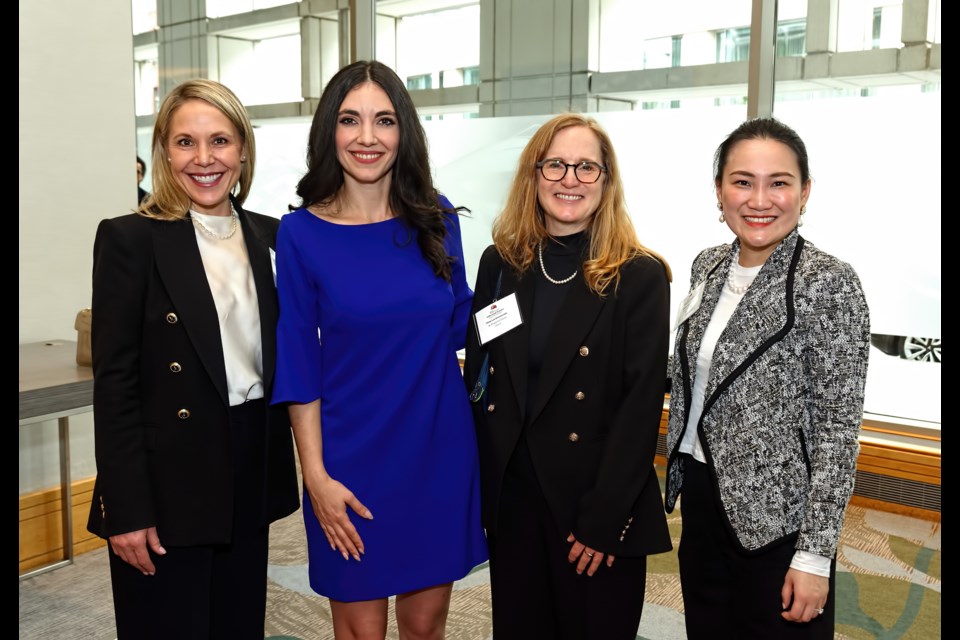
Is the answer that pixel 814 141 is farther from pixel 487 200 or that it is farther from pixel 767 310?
pixel 767 310

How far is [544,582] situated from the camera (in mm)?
1832

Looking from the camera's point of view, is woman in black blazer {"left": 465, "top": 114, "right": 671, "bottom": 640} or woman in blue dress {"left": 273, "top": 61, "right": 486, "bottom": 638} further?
woman in blue dress {"left": 273, "top": 61, "right": 486, "bottom": 638}

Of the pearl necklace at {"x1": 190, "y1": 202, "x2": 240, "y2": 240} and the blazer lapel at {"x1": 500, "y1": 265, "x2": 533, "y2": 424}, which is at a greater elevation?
the pearl necklace at {"x1": 190, "y1": 202, "x2": 240, "y2": 240}

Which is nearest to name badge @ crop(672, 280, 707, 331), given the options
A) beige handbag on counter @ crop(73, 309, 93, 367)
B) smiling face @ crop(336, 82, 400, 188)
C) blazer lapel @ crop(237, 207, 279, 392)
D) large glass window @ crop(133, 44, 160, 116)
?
smiling face @ crop(336, 82, 400, 188)

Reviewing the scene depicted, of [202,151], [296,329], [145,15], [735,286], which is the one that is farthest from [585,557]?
[145,15]

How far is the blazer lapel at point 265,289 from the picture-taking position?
6.09 feet

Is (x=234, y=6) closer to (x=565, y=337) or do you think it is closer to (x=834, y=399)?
(x=565, y=337)

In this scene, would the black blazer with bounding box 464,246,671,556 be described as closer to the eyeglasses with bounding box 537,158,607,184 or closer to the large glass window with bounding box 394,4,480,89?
the eyeglasses with bounding box 537,158,607,184

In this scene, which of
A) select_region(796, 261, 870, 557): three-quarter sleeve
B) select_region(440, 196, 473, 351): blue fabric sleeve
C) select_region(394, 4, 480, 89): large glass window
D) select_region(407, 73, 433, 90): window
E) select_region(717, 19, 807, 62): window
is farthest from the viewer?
select_region(407, 73, 433, 90): window

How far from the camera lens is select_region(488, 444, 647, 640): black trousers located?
1771 millimetres

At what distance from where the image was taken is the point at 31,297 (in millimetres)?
3365

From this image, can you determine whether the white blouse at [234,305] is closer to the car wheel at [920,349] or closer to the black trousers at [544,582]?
the black trousers at [544,582]

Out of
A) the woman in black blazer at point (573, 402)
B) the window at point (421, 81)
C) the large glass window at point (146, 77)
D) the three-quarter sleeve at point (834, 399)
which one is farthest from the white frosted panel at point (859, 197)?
the large glass window at point (146, 77)

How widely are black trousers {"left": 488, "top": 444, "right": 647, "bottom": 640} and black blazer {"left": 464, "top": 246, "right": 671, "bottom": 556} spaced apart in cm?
5
